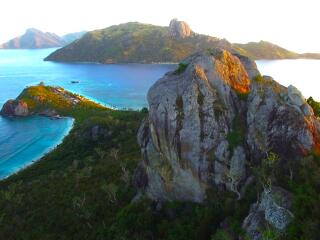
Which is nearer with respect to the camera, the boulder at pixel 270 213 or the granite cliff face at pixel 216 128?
the boulder at pixel 270 213

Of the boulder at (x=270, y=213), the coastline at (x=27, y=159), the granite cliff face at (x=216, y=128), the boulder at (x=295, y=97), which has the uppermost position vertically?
the boulder at (x=295, y=97)

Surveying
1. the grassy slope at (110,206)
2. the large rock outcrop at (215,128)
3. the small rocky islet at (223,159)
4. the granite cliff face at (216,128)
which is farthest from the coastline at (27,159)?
the large rock outcrop at (215,128)

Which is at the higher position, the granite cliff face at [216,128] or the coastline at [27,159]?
the granite cliff face at [216,128]

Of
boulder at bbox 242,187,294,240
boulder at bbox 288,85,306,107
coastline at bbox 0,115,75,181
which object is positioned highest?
boulder at bbox 288,85,306,107

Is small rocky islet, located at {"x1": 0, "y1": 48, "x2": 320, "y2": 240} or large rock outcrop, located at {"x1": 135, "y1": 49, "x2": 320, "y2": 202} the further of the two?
large rock outcrop, located at {"x1": 135, "y1": 49, "x2": 320, "y2": 202}

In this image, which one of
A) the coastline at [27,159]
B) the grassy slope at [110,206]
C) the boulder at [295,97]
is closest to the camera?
the grassy slope at [110,206]

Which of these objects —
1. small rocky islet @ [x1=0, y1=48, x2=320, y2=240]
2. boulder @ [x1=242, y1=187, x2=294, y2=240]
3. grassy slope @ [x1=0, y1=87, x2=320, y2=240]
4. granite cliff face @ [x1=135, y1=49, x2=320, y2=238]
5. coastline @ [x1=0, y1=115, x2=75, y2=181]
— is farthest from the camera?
coastline @ [x1=0, y1=115, x2=75, y2=181]

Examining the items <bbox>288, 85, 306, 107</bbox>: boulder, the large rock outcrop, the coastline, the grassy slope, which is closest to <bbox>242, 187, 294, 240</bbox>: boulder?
the grassy slope

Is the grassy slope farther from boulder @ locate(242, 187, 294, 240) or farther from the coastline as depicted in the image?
the coastline

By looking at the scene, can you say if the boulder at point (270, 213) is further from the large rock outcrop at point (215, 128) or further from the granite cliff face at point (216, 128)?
the large rock outcrop at point (215, 128)
